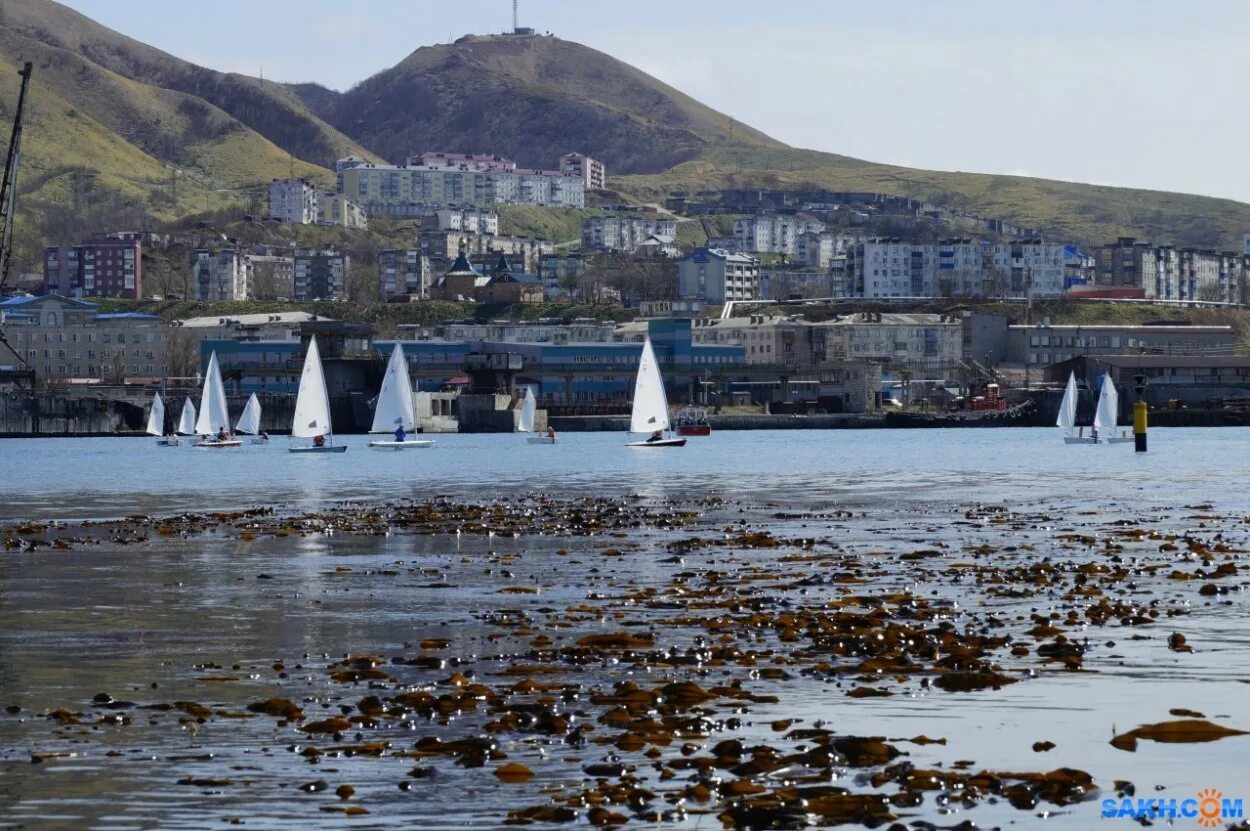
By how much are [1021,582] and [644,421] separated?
84.0m

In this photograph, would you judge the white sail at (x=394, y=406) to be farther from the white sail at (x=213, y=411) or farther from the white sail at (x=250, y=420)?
the white sail at (x=250, y=420)

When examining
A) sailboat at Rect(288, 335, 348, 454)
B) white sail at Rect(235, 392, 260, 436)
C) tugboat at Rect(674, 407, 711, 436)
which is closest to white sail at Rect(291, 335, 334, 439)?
sailboat at Rect(288, 335, 348, 454)

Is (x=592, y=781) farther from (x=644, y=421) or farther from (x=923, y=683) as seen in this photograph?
(x=644, y=421)

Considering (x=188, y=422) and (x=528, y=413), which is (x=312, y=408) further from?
(x=528, y=413)

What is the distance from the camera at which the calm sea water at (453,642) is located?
17.1 metres

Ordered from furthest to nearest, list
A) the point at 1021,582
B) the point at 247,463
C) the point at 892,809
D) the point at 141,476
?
the point at 247,463 < the point at 141,476 < the point at 1021,582 < the point at 892,809

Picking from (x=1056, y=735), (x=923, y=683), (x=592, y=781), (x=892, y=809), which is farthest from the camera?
(x=923, y=683)

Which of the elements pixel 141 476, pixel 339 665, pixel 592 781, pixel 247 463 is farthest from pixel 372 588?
pixel 247 463

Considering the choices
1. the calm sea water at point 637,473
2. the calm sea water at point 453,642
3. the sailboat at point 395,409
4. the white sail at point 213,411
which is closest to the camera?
the calm sea water at point 453,642

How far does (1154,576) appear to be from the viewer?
33.8 meters

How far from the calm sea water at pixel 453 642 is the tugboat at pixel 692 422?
9375 centimetres

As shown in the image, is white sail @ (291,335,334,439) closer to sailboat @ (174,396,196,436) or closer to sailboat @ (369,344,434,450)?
sailboat @ (369,344,434,450)

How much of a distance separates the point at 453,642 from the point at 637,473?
2453 inches

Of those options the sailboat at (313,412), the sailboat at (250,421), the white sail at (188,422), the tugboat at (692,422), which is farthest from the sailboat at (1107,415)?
the white sail at (188,422)
